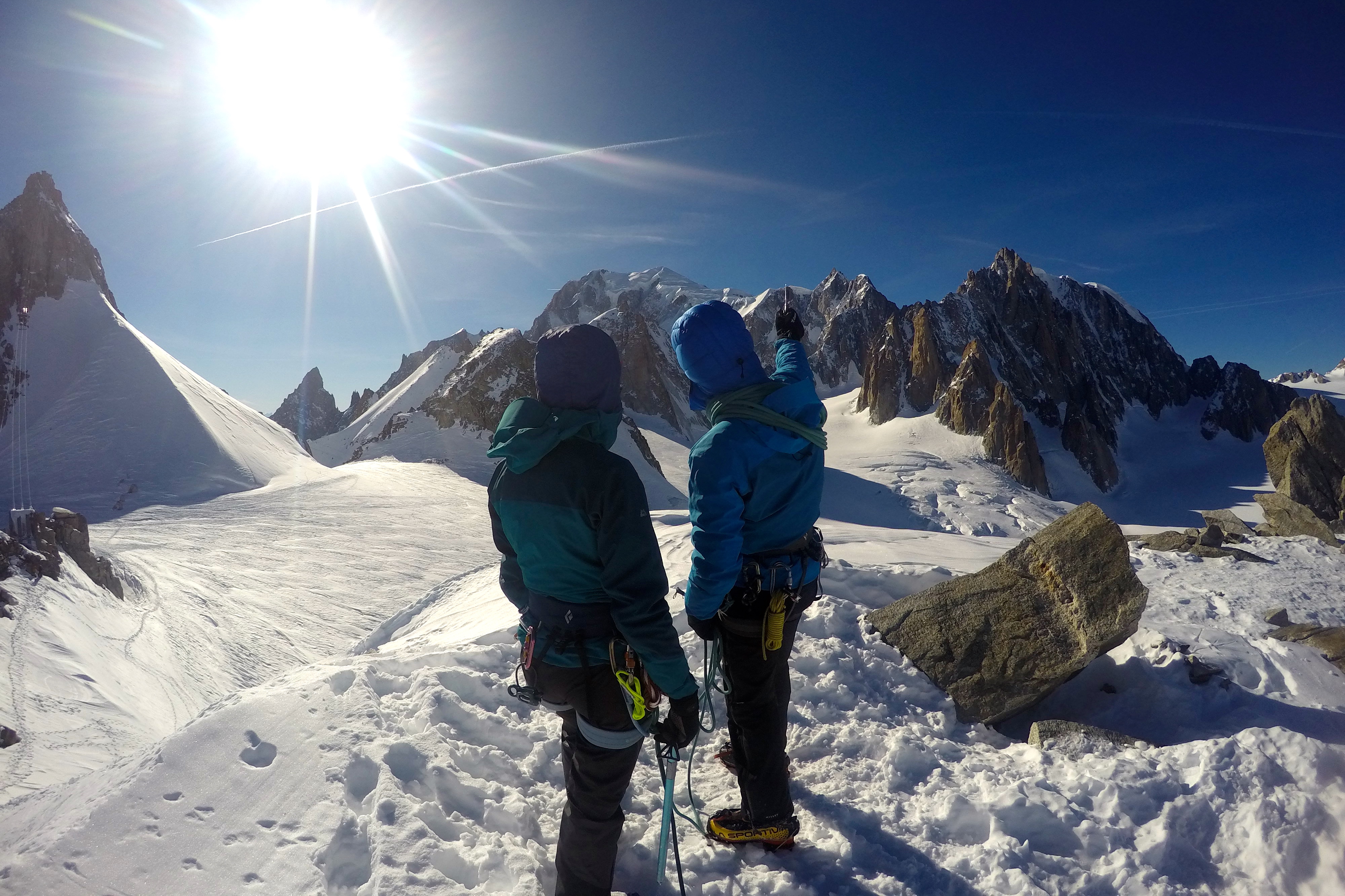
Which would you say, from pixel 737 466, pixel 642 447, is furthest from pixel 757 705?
pixel 642 447

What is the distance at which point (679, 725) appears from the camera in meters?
2.89

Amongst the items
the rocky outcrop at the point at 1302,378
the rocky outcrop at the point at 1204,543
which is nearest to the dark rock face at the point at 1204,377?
the rocky outcrop at the point at 1302,378

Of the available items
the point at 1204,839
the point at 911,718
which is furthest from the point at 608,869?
the point at 1204,839

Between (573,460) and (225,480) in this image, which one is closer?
(573,460)

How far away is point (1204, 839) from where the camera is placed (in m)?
3.32

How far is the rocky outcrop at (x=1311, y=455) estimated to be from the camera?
1053 inches

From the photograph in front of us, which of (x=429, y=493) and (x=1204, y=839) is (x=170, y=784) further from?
(x=429, y=493)

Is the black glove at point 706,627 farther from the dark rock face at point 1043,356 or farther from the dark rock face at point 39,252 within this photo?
the dark rock face at point 1043,356

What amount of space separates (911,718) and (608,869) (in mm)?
3030

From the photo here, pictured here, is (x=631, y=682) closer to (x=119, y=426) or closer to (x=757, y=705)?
(x=757, y=705)

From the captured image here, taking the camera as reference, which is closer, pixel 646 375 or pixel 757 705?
pixel 757 705

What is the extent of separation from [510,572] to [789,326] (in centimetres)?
265

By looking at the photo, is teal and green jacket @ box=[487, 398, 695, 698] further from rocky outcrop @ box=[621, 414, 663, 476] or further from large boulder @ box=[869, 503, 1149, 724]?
rocky outcrop @ box=[621, 414, 663, 476]

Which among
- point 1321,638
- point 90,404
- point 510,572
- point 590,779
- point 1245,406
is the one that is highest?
point 1245,406
